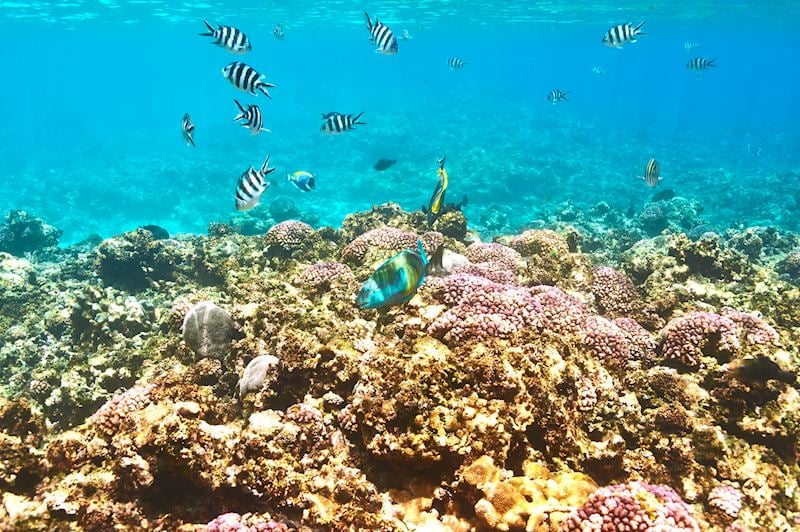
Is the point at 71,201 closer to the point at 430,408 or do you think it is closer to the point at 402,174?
the point at 402,174

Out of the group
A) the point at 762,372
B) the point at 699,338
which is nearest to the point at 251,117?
the point at 699,338

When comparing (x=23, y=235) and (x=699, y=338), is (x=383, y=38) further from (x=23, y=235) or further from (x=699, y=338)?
(x=23, y=235)

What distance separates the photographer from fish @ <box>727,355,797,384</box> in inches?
167

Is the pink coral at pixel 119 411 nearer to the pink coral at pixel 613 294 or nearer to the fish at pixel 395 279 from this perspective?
the fish at pixel 395 279

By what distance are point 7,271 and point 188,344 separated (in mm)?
9452

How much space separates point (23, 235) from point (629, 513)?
18957 millimetres

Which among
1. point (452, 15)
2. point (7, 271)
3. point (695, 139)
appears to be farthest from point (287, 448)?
point (695, 139)

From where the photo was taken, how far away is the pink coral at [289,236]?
30.7ft

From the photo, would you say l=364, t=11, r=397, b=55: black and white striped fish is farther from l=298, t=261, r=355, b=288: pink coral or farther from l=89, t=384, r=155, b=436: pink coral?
l=89, t=384, r=155, b=436: pink coral

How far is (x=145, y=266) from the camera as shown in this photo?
10219 mm

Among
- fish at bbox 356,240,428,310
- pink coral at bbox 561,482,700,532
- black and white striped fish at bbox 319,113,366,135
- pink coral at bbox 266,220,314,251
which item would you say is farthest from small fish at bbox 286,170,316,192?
pink coral at bbox 561,482,700,532

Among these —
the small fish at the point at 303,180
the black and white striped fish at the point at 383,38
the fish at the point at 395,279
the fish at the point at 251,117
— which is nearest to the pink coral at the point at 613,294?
the fish at the point at 395,279

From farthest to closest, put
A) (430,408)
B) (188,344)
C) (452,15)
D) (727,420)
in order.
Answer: (452,15) < (188,344) < (727,420) < (430,408)

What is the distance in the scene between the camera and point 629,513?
2396 mm
